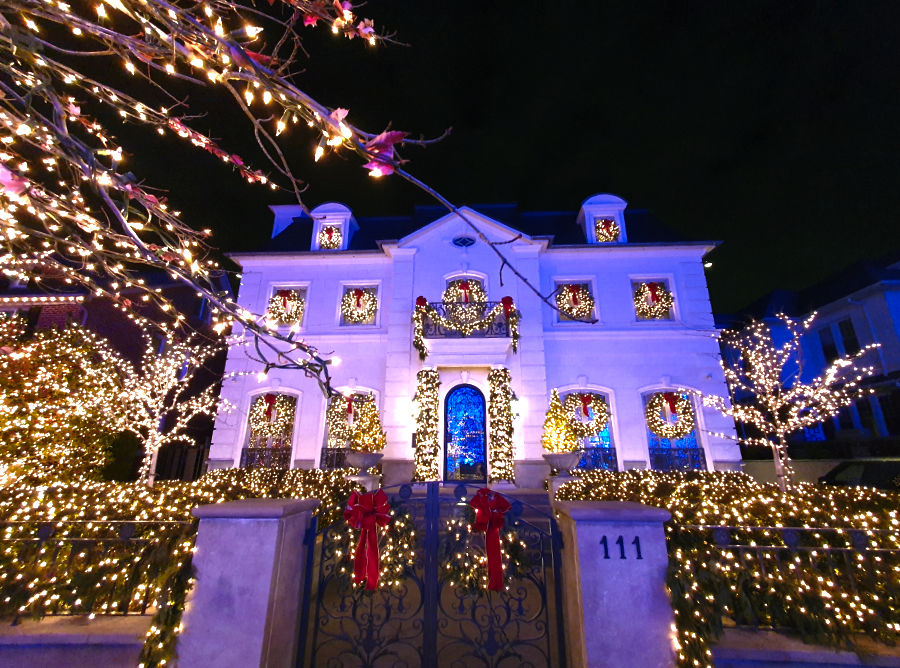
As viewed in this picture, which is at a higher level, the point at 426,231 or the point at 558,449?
the point at 426,231

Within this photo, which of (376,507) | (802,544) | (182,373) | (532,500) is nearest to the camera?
(376,507)

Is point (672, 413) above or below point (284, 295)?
below

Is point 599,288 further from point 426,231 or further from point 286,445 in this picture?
point 286,445

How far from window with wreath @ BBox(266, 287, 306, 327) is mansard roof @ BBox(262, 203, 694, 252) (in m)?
1.87

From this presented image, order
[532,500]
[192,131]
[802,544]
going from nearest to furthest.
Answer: [192,131], [802,544], [532,500]

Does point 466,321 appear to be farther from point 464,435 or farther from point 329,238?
point 329,238

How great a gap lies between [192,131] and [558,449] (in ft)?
34.4

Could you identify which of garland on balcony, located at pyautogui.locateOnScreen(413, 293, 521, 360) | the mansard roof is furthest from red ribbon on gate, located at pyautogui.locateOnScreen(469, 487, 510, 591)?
the mansard roof

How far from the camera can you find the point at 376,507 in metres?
3.62

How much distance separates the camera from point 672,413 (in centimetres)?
1316

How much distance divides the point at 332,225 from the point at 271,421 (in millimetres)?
8587

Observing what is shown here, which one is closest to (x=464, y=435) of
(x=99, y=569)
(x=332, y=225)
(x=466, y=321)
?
(x=466, y=321)

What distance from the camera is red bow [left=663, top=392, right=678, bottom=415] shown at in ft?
43.2

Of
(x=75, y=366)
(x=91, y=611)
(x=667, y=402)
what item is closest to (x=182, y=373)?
(x=75, y=366)
